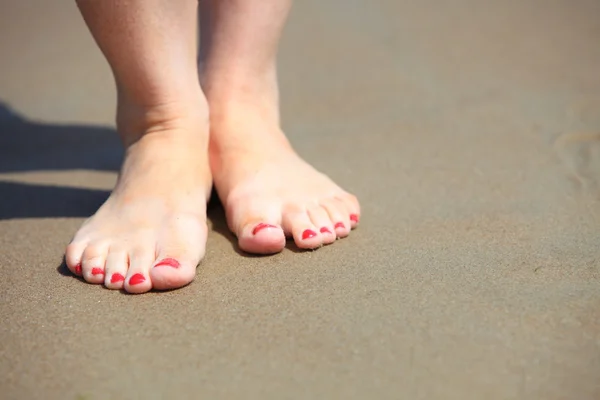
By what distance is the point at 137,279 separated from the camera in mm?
908

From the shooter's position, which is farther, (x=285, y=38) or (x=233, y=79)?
(x=285, y=38)

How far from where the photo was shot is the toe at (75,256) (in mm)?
958

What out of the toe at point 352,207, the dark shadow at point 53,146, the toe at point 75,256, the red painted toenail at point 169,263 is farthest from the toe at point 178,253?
the dark shadow at point 53,146

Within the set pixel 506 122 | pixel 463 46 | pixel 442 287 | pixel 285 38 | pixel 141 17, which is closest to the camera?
pixel 442 287

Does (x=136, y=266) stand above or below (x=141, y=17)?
below

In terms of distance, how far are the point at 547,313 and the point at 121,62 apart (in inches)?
28.5

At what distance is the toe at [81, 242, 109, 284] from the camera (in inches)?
36.9

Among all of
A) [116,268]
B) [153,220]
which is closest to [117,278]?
[116,268]

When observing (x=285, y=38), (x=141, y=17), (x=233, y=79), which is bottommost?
(x=285, y=38)

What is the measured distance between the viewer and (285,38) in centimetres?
242

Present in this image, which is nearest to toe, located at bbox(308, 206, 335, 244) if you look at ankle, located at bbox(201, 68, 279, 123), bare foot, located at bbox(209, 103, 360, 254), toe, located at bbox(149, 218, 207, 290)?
bare foot, located at bbox(209, 103, 360, 254)

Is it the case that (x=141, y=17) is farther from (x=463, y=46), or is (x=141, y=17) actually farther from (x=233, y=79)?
(x=463, y=46)

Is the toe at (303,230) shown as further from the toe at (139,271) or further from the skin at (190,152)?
the toe at (139,271)

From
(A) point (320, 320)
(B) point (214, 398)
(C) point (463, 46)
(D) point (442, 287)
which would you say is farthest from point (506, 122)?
(B) point (214, 398)
